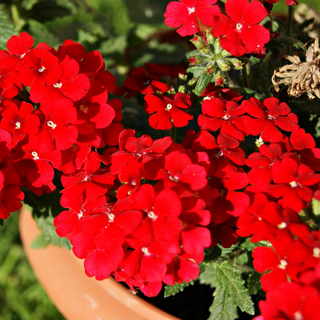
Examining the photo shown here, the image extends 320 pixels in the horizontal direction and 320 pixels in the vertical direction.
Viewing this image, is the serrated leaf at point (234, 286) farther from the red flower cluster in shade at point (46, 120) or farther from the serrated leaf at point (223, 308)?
the red flower cluster in shade at point (46, 120)

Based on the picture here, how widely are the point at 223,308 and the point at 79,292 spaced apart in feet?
1.56

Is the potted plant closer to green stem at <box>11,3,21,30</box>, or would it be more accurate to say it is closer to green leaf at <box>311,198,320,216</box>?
green leaf at <box>311,198,320,216</box>

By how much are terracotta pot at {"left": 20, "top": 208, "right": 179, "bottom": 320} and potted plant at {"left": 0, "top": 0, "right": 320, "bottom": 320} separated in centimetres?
23

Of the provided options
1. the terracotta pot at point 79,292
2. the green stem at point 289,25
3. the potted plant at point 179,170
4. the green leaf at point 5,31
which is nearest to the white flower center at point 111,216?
the potted plant at point 179,170

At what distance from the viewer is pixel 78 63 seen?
1057 mm

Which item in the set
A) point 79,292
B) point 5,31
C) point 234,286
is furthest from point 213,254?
point 5,31

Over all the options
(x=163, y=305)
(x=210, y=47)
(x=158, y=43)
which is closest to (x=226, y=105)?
(x=210, y=47)

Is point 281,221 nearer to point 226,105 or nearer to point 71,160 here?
point 226,105

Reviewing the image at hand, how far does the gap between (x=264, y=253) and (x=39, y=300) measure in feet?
4.85

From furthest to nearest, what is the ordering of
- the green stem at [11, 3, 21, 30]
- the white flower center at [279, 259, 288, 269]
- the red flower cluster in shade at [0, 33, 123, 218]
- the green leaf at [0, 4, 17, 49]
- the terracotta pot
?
the green stem at [11, 3, 21, 30]
the green leaf at [0, 4, 17, 49]
the terracotta pot
the red flower cluster in shade at [0, 33, 123, 218]
the white flower center at [279, 259, 288, 269]

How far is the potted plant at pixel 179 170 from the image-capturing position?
803 millimetres

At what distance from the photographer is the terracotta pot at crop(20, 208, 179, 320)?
120cm

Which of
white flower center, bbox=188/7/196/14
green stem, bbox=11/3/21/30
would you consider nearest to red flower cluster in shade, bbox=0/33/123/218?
white flower center, bbox=188/7/196/14

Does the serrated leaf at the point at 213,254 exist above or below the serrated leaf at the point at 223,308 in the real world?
above
